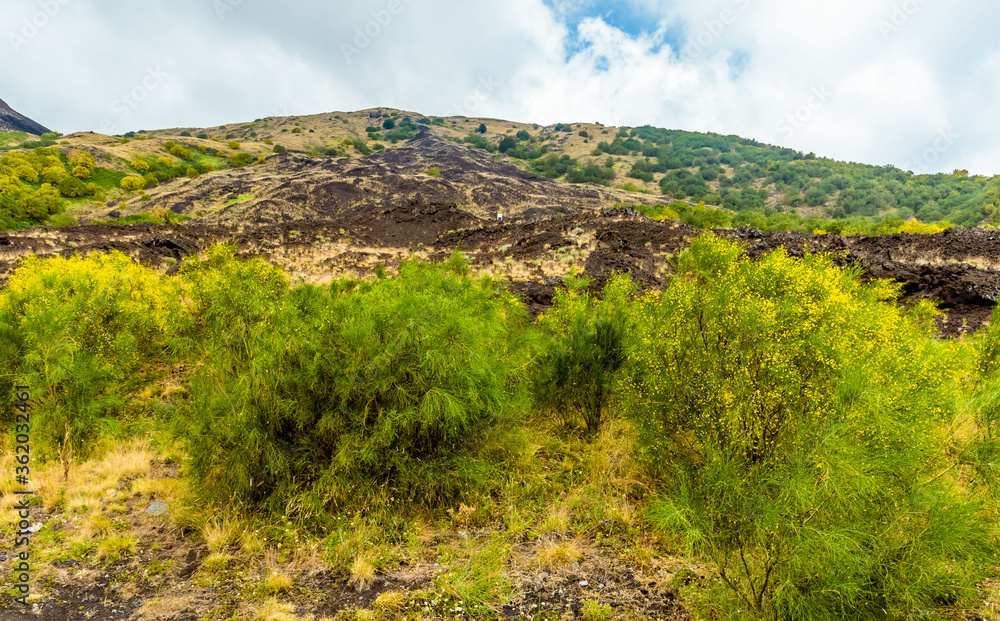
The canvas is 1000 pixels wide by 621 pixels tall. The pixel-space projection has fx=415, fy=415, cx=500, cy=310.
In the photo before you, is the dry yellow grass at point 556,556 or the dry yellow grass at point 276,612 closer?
the dry yellow grass at point 276,612

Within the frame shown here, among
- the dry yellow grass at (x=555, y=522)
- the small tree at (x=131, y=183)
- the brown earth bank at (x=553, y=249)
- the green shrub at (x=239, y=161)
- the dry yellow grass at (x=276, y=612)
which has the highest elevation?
the green shrub at (x=239, y=161)

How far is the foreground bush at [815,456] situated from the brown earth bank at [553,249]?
29.5 feet

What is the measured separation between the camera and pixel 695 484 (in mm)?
4484

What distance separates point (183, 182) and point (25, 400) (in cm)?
5695

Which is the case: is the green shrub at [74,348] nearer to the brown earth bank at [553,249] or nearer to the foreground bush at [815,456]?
the brown earth bank at [553,249]

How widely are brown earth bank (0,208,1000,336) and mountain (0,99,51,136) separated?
12523 cm

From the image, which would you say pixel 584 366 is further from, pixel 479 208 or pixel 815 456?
pixel 479 208

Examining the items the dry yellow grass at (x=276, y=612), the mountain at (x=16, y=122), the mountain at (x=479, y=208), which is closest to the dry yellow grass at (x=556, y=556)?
the dry yellow grass at (x=276, y=612)

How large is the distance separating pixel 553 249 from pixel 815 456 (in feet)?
63.2

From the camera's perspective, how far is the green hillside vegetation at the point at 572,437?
3045 mm

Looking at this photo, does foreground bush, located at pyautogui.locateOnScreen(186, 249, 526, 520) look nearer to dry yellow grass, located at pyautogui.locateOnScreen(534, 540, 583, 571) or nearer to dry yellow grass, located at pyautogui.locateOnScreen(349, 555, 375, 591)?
dry yellow grass, located at pyautogui.locateOnScreen(349, 555, 375, 591)

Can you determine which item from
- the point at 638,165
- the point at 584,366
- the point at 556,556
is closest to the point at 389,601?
the point at 556,556

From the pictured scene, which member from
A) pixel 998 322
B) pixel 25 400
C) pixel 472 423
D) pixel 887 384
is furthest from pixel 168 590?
pixel 998 322

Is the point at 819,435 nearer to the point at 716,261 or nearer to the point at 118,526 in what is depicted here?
the point at 118,526
